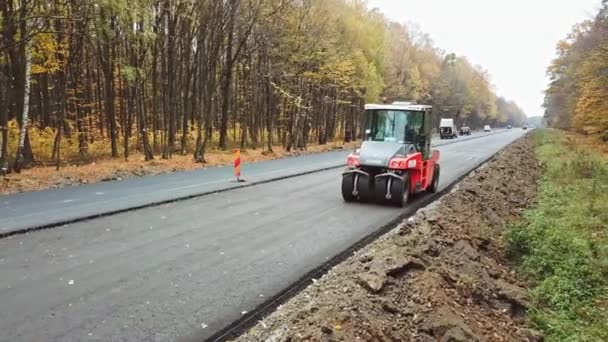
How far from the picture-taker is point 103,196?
13695mm

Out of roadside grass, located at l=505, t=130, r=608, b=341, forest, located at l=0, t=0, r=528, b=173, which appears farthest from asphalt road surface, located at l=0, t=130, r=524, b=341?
forest, located at l=0, t=0, r=528, b=173

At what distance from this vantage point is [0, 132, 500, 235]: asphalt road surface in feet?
34.8

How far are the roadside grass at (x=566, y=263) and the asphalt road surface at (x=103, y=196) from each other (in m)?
8.77

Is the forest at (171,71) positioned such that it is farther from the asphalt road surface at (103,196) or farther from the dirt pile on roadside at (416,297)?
the dirt pile on roadside at (416,297)

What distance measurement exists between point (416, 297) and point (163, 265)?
3.77m

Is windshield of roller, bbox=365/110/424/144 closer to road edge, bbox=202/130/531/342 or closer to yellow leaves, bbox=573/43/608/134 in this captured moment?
road edge, bbox=202/130/531/342

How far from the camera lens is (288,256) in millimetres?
8047

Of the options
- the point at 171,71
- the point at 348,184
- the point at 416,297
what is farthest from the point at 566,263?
the point at 171,71

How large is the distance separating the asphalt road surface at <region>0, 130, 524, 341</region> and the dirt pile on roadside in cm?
80

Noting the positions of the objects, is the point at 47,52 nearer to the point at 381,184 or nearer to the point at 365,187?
the point at 365,187

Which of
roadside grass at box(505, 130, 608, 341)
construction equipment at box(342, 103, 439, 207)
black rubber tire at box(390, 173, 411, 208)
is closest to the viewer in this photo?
roadside grass at box(505, 130, 608, 341)

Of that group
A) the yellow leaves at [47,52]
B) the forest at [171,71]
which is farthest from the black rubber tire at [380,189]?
the yellow leaves at [47,52]

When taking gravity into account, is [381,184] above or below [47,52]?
below

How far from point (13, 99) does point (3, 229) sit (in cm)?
2105
